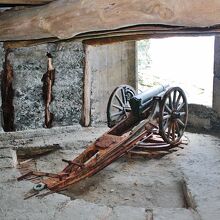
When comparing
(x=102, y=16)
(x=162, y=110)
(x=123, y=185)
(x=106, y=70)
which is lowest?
(x=123, y=185)

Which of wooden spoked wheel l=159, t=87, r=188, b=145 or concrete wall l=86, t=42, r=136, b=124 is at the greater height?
concrete wall l=86, t=42, r=136, b=124

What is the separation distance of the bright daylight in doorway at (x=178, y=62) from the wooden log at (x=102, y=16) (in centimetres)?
653

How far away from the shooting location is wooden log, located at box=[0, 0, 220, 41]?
1.28 metres

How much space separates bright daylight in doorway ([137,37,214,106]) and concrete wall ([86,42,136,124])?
1853mm

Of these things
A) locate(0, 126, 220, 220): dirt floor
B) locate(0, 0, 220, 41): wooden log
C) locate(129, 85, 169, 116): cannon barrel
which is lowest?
locate(0, 126, 220, 220): dirt floor

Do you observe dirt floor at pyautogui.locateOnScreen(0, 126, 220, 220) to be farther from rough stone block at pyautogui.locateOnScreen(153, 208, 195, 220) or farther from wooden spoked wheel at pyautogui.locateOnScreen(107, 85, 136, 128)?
wooden spoked wheel at pyautogui.locateOnScreen(107, 85, 136, 128)

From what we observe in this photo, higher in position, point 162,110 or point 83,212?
point 162,110

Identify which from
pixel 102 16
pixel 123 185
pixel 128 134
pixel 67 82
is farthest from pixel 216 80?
pixel 102 16

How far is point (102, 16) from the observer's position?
1.53m

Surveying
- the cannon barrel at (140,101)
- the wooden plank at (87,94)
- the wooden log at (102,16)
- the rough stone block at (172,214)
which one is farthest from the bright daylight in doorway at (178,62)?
the wooden log at (102,16)

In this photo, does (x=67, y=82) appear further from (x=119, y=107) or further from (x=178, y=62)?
(x=178, y=62)

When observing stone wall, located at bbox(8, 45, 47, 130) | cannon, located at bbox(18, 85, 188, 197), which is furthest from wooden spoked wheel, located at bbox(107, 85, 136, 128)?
stone wall, located at bbox(8, 45, 47, 130)

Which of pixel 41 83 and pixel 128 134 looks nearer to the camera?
pixel 128 134

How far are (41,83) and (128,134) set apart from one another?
177cm
